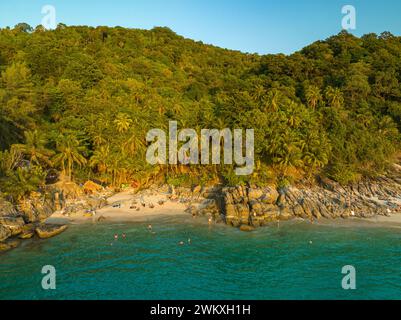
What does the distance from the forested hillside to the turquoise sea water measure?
471 inches

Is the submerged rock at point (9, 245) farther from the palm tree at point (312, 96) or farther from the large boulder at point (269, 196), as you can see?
the palm tree at point (312, 96)

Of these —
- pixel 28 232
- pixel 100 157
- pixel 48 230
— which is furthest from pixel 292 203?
pixel 28 232

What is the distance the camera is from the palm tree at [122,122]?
55781 mm

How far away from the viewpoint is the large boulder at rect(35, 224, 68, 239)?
37438 mm

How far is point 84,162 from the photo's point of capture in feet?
173

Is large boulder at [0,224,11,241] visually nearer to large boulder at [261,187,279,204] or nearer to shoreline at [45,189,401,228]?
shoreline at [45,189,401,228]

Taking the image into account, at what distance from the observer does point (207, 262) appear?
32031mm

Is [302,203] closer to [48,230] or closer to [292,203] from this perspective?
[292,203]

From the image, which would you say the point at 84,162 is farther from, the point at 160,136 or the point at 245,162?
the point at 245,162

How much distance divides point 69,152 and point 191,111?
23669mm

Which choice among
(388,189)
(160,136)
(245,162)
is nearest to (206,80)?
(160,136)

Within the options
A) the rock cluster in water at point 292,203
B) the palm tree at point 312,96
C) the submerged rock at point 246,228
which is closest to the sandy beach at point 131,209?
the rock cluster in water at point 292,203

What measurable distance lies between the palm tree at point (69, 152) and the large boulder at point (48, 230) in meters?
14.0

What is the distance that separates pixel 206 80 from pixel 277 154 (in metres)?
46.8
